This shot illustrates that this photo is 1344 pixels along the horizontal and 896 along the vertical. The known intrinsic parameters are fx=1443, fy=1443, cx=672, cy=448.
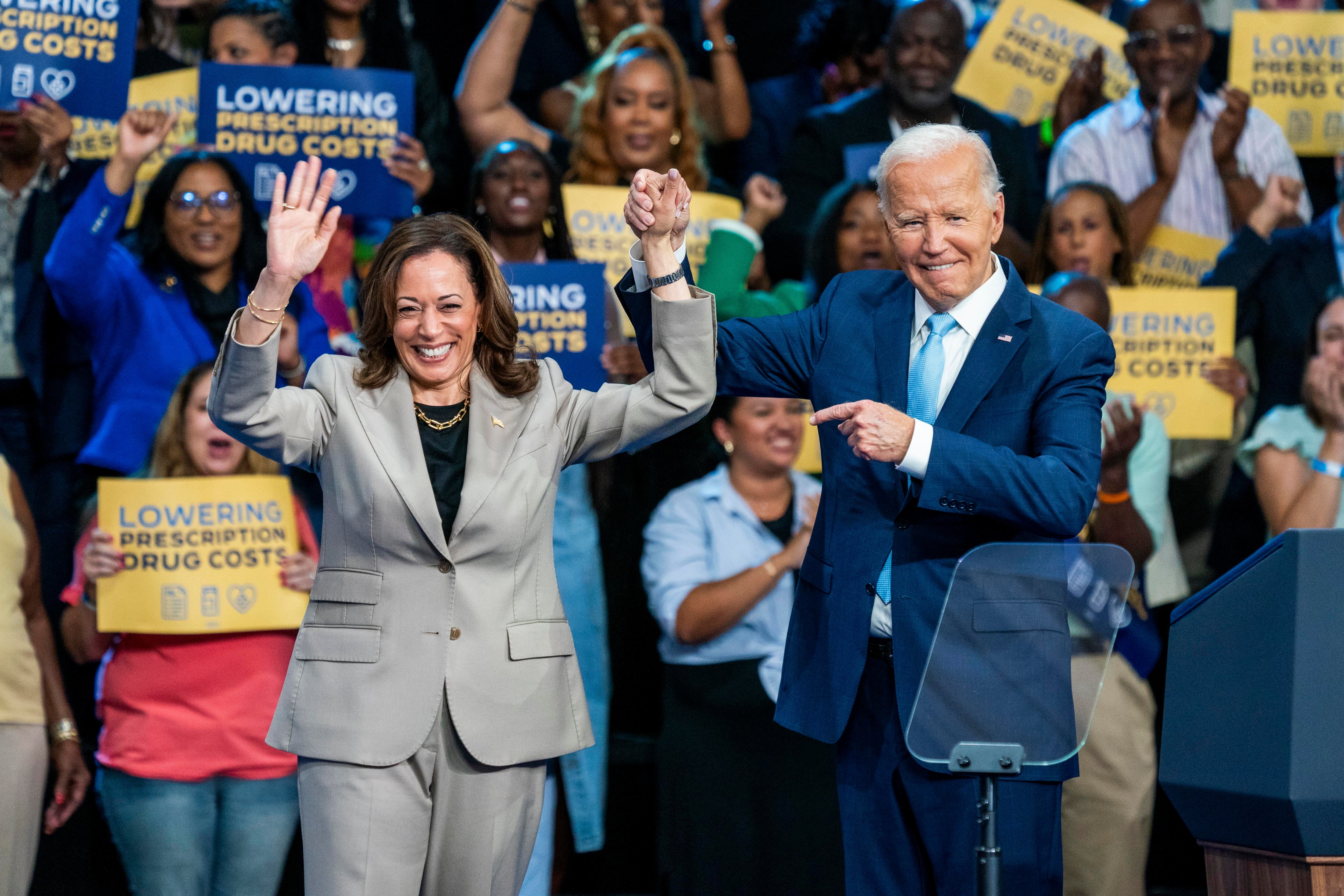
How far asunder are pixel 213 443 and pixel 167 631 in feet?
1.70

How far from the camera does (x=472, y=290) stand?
98.7 inches

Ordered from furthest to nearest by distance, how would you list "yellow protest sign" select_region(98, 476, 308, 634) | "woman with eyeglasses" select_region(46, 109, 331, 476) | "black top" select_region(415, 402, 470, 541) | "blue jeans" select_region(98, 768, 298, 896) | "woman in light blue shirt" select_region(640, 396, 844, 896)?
1. "woman with eyeglasses" select_region(46, 109, 331, 476)
2. "woman in light blue shirt" select_region(640, 396, 844, 896)
3. "yellow protest sign" select_region(98, 476, 308, 634)
4. "blue jeans" select_region(98, 768, 298, 896)
5. "black top" select_region(415, 402, 470, 541)

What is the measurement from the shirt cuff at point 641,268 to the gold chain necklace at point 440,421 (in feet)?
1.15

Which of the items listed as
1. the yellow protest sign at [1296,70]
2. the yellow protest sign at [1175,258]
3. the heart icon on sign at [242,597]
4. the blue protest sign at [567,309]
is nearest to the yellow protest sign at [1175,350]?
the yellow protest sign at [1175,258]

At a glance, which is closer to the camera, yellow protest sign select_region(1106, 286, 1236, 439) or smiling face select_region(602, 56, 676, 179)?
yellow protest sign select_region(1106, 286, 1236, 439)

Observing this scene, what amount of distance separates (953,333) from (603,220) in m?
2.27

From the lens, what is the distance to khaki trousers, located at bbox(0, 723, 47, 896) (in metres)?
3.35

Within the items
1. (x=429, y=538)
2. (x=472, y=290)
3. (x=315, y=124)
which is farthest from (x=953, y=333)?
(x=315, y=124)

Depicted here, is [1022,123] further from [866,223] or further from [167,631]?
[167,631]

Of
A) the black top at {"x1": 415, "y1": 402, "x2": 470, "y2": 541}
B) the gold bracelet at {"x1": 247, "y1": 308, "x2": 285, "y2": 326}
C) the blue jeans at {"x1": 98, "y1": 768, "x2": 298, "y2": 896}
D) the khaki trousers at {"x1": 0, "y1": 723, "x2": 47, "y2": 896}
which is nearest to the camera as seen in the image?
the gold bracelet at {"x1": 247, "y1": 308, "x2": 285, "y2": 326}

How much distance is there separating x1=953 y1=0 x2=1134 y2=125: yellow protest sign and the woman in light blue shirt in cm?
A: 173

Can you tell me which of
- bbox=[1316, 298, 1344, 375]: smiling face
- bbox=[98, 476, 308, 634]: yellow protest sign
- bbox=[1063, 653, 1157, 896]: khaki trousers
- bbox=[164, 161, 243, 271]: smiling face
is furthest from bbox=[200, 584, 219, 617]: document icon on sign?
bbox=[1316, 298, 1344, 375]: smiling face

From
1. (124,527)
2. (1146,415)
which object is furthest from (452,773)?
(1146,415)

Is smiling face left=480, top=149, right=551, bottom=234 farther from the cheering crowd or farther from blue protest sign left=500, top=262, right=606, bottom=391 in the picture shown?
blue protest sign left=500, top=262, right=606, bottom=391
